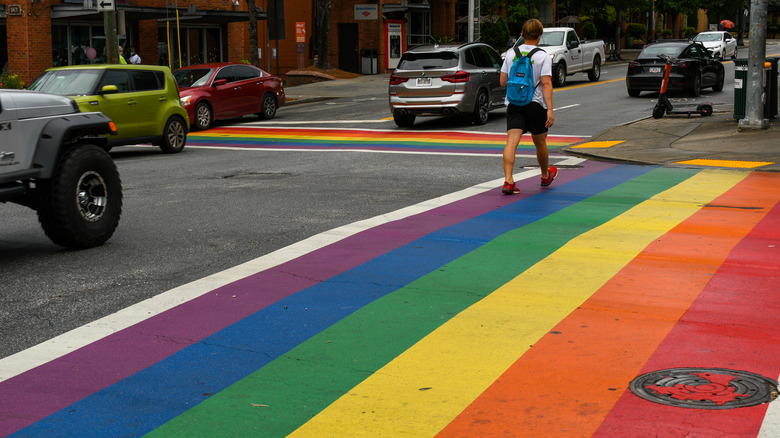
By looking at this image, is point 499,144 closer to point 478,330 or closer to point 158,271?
point 158,271

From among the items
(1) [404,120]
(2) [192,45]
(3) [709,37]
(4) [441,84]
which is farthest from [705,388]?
(3) [709,37]

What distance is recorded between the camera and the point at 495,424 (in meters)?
4.16

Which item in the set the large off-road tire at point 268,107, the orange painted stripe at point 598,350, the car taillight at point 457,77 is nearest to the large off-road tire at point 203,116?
the large off-road tire at point 268,107

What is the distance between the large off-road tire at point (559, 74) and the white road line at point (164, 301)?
71.0ft

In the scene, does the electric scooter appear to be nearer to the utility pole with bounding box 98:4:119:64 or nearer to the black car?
the black car

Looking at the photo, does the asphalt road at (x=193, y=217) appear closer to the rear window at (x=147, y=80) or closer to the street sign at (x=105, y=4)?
Answer: the rear window at (x=147, y=80)

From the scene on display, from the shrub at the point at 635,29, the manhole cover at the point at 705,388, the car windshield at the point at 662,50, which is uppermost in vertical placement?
the shrub at the point at 635,29

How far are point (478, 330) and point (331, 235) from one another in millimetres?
3141

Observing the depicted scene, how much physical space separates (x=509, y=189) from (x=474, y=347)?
5.57m

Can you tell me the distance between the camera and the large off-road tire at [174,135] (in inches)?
693

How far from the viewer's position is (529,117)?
34.5 ft

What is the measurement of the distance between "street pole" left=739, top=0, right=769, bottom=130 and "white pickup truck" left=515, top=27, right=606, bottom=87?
13381mm

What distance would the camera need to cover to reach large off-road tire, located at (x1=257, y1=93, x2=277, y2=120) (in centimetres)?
2556

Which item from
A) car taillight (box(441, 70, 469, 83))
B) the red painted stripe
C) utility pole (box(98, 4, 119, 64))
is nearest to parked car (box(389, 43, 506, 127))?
car taillight (box(441, 70, 469, 83))
